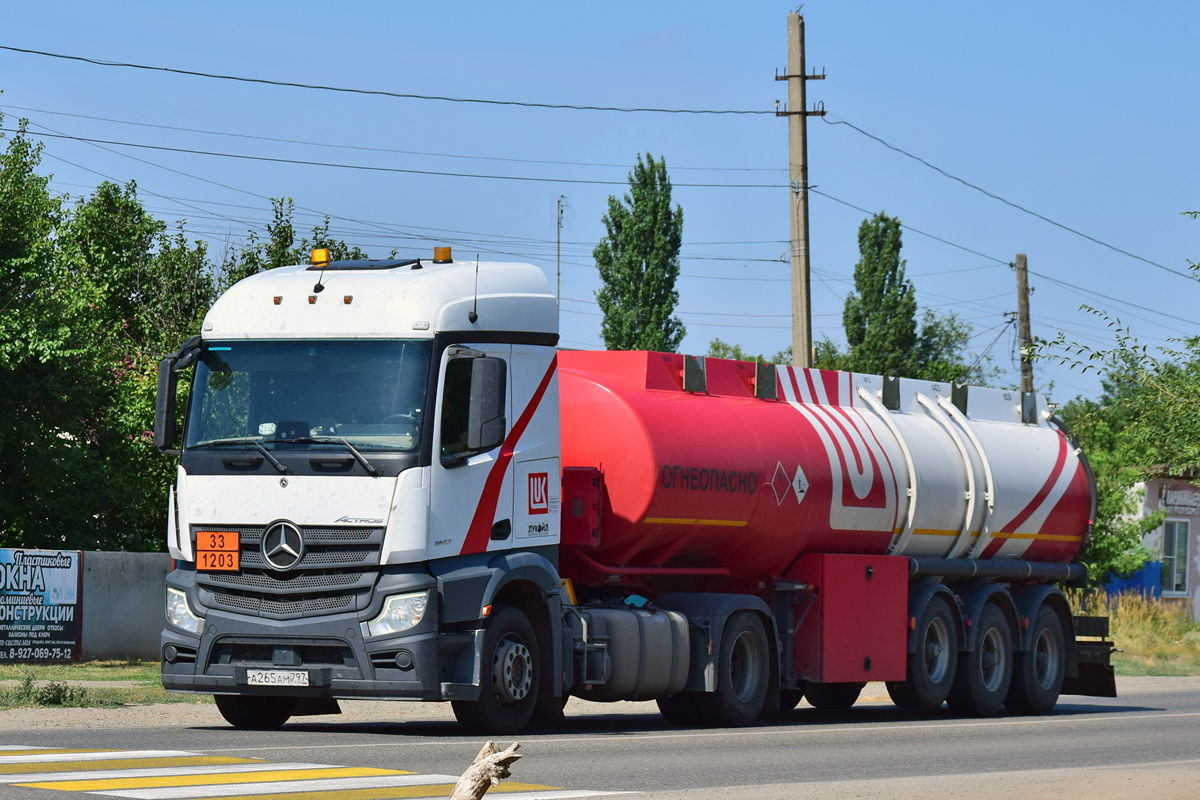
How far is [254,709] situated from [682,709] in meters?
4.36

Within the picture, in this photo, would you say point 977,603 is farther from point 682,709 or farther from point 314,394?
point 314,394

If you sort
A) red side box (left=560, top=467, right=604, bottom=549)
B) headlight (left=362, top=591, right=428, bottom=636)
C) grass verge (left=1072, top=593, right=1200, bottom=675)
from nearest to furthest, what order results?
headlight (left=362, top=591, right=428, bottom=636) → red side box (left=560, top=467, right=604, bottom=549) → grass verge (left=1072, top=593, right=1200, bottom=675)

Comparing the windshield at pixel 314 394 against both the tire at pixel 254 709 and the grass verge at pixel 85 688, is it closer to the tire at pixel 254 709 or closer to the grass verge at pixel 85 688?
the tire at pixel 254 709

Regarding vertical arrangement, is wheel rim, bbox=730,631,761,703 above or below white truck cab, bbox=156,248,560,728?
below

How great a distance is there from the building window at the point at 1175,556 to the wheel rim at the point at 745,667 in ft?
102

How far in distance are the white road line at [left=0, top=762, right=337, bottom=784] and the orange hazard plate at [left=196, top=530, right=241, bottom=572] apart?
2.51m

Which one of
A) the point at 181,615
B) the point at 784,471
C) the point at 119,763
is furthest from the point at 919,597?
the point at 119,763

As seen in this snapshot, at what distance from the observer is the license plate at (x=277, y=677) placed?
1320 centimetres

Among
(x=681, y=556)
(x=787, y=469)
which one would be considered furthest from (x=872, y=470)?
(x=681, y=556)

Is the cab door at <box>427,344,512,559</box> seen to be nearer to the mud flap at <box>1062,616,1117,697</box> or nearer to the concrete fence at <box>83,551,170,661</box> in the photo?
the mud flap at <box>1062,616,1117,697</box>

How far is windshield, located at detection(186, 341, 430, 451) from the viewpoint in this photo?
13227 mm

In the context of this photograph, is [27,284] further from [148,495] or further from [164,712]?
[164,712]

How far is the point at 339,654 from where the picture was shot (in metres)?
13.2

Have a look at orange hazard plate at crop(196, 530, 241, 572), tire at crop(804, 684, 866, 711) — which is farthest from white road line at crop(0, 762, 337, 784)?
tire at crop(804, 684, 866, 711)
